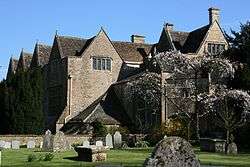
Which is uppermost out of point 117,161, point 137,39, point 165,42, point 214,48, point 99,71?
point 137,39

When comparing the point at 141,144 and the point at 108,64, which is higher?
the point at 108,64

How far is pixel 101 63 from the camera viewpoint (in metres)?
55.3

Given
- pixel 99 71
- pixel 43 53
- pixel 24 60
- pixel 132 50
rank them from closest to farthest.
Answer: pixel 99 71
pixel 132 50
pixel 43 53
pixel 24 60

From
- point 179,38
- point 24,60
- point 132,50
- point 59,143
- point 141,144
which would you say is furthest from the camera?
point 24,60

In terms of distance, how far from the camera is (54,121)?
55531 millimetres

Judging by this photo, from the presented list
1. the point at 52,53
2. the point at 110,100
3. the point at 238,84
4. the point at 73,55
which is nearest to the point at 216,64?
the point at 238,84

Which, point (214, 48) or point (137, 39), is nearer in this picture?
point (214, 48)

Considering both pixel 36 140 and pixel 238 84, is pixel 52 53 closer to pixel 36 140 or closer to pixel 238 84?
pixel 36 140

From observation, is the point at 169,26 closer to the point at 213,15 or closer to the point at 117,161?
the point at 213,15

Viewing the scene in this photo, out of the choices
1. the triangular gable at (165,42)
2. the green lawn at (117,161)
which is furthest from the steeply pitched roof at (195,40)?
the green lawn at (117,161)

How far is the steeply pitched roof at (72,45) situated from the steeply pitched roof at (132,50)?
13.2 feet

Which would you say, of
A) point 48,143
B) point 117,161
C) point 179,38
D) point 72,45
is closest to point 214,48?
point 179,38

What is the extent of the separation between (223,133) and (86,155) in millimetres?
18946

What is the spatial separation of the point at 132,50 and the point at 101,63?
5.69 meters
